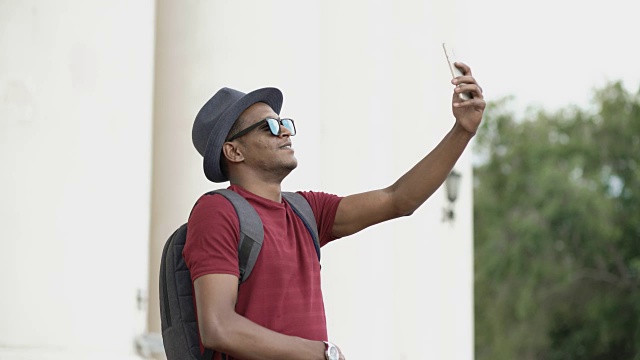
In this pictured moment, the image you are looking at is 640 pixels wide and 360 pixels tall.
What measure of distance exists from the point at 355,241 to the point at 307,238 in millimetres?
5362

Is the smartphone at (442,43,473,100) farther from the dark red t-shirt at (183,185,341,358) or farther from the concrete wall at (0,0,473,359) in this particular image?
the concrete wall at (0,0,473,359)

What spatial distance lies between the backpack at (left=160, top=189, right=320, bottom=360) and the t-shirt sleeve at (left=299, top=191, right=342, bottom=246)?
0.43 meters

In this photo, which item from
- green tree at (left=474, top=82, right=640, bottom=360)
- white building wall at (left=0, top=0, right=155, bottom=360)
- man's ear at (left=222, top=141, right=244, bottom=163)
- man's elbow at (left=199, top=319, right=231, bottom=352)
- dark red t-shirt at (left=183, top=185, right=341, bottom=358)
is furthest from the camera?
green tree at (left=474, top=82, right=640, bottom=360)

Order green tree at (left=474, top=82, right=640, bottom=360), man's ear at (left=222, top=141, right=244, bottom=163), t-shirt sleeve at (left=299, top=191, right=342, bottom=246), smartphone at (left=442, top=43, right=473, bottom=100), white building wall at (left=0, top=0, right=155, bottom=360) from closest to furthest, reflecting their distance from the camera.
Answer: smartphone at (left=442, top=43, right=473, bottom=100)
man's ear at (left=222, top=141, right=244, bottom=163)
t-shirt sleeve at (left=299, top=191, right=342, bottom=246)
white building wall at (left=0, top=0, right=155, bottom=360)
green tree at (left=474, top=82, right=640, bottom=360)

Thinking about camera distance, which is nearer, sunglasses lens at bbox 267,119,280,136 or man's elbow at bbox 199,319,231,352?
man's elbow at bbox 199,319,231,352

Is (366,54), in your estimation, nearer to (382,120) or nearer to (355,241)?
(382,120)

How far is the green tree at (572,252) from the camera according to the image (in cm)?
3253

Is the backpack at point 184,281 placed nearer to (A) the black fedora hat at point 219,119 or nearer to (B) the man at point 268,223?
(B) the man at point 268,223

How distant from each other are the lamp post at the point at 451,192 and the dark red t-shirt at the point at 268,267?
11164 millimetres

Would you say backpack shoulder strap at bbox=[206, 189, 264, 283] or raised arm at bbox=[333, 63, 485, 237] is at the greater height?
raised arm at bbox=[333, 63, 485, 237]

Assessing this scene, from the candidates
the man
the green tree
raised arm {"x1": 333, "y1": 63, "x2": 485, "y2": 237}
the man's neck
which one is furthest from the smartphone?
the green tree

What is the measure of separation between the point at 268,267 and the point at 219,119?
24.6 inches

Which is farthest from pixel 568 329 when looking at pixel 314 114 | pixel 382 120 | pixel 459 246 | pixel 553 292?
pixel 314 114

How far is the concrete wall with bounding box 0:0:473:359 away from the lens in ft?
19.2
